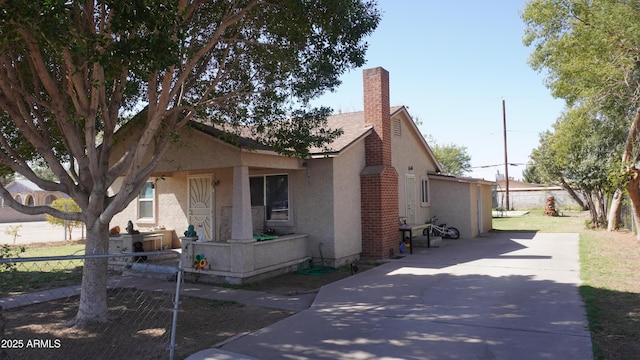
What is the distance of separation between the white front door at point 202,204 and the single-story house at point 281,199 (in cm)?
3

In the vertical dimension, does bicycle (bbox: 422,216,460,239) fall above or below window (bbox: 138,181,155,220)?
below

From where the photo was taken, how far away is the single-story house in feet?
33.4

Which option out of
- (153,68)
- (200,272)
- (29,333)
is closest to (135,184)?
(153,68)

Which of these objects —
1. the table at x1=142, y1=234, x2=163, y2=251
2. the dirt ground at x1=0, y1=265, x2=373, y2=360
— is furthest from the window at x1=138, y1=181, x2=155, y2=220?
the dirt ground at x1=0, y1=265, x2=373, y2=360

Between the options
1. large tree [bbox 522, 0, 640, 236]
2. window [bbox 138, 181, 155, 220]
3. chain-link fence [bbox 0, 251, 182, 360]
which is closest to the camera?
chain-link fence [bbox 0, 251, 182, 360]

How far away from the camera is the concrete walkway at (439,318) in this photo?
538 centimetres

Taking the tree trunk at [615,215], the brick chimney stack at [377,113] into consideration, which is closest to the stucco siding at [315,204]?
the brick chimney stack at [377,113]

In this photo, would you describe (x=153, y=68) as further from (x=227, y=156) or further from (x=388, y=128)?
(x=388, y=128)

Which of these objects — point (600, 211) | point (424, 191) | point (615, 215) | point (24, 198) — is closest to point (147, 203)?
point (424, 191)

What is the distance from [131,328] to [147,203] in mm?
9327

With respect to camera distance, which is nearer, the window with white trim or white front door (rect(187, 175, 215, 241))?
white front door (rect(187, 175, 215, 241))

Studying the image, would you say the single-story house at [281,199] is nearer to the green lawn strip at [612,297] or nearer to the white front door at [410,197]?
the white front door at [410,197]

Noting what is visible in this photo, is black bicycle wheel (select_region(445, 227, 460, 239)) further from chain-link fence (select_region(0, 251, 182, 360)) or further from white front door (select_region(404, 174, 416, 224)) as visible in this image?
chain-link fence (select_region(0, 251, 182, 360))

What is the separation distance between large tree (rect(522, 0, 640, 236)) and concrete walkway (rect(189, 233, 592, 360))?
5.72 metres
